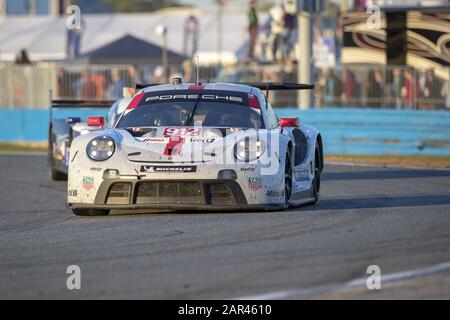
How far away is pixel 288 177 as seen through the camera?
1085 centimetres

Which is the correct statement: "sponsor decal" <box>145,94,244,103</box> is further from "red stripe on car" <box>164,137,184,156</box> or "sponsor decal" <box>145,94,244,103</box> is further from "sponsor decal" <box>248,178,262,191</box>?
"sponsor decal" <box>248,178,262,191</box>

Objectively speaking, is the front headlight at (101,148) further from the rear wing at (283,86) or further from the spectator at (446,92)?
the spectator at (446,92)

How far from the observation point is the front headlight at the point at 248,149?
10.3 m

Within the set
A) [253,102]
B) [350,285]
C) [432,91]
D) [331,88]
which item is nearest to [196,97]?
[253,102]

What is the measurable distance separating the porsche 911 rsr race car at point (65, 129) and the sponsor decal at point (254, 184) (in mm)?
4859

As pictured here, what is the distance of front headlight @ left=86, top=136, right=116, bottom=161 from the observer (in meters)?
10.3

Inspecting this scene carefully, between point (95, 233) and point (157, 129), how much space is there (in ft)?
5.84

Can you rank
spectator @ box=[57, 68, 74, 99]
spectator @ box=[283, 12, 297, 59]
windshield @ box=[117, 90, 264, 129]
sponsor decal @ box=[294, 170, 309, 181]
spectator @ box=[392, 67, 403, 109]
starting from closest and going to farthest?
windshield @ box=[117, 90, 264, 129] → sponsor decal @ box=[294, 170, 309, 181] → spectator @ box=[392, 67, 403, 109] → spectator @ box=[57, 68, 74, 99] → spectator @ box=[283, 12, 297, 59]

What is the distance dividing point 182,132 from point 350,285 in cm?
428

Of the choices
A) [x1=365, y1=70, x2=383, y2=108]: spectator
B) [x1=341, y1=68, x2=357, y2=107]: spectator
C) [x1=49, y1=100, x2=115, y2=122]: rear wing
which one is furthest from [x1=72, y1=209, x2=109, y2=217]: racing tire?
[x1=341, y1=68, x2=357, y2=107]: spectator

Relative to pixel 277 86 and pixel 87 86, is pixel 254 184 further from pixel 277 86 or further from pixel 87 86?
pixel 87 86

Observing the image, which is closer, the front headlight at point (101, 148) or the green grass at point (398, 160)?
the front headlight at point (101, 148)

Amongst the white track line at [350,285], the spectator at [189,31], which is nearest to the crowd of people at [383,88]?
the white track line at [350,285]

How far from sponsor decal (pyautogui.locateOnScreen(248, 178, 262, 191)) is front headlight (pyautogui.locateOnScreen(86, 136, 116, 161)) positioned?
122cm
